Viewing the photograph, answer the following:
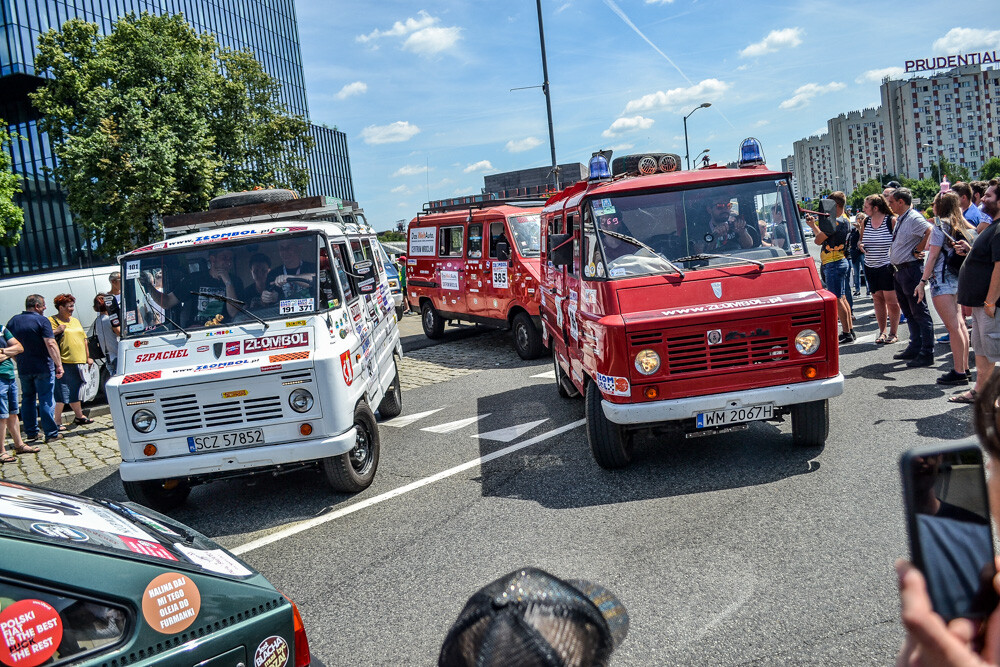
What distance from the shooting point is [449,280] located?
1544 centimetres

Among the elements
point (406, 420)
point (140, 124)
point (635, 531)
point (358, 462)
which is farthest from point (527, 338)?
point (140, 124)

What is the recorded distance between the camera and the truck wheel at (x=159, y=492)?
6441mm

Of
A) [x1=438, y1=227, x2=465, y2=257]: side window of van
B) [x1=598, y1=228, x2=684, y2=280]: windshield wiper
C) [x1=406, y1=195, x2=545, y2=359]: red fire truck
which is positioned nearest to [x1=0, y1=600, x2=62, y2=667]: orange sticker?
[x1=598, y1=228, x2=684, y2=280]: windshield wiper

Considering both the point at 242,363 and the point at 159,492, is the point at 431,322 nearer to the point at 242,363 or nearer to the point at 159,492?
the point at 159,492

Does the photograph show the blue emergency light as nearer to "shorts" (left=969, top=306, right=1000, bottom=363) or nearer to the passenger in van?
"shorts" (left=969, top=306, right=1000, bottom=363)

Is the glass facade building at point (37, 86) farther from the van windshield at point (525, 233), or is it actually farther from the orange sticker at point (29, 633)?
the orange sticker at point (29, 633)

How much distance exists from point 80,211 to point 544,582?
29.4 metres

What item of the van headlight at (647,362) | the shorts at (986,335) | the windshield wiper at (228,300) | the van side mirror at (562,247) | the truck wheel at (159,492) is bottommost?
the truck wheel at (159,492)

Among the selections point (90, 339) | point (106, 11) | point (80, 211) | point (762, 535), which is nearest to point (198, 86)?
point (80, 211)

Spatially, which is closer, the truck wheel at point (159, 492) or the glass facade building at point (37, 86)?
the truck wheel at point (159, 492)

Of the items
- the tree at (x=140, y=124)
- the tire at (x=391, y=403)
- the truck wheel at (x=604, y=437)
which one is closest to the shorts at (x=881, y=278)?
the truck wheel at (x=604, y=437)

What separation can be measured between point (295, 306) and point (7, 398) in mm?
5020

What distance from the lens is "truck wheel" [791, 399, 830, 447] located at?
627 centimetres

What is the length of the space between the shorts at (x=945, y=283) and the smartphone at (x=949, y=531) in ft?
26.5
